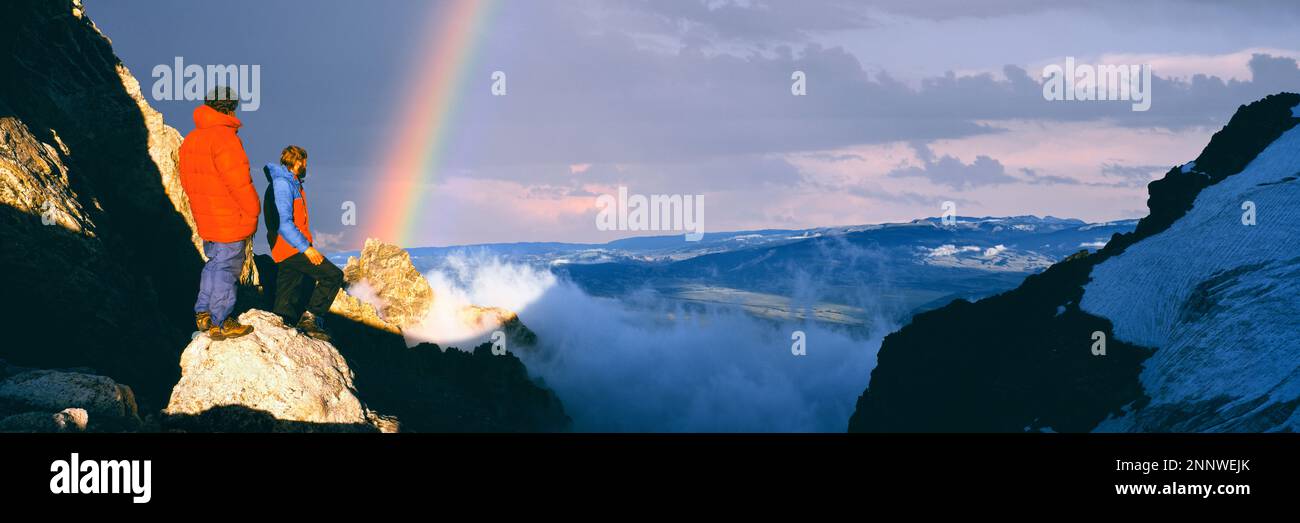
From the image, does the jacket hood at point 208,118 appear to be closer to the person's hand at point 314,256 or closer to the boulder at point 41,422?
the person's hand at point 314,256

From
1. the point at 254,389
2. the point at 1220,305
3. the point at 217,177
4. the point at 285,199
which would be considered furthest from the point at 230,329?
the point at 1220,305

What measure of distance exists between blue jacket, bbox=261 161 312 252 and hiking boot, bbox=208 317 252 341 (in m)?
2.30

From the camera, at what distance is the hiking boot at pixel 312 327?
21.1 m

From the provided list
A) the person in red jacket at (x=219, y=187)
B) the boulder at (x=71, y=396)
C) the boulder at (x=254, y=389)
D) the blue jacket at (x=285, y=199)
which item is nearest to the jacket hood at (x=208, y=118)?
the person in red jacket at (x=219, y=187)

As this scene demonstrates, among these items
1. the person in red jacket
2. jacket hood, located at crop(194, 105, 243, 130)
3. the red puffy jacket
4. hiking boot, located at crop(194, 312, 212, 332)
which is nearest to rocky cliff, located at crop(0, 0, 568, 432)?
hiking boot, located at crop(194, 312, 212, 332)

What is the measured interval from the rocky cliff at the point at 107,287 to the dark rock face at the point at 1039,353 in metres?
30.8

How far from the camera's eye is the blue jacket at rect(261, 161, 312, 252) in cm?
1557

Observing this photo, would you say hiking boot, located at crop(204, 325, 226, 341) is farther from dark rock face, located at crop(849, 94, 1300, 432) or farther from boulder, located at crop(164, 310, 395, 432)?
A: dark rock face, located at crop(849, 94, 1300, 432)

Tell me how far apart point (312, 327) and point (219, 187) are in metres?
7.67

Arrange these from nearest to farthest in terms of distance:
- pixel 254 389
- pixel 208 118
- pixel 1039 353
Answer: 1. pixel 208 118
2. pixel 254 389
3. pixel 1039 353

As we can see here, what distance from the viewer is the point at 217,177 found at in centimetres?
1445

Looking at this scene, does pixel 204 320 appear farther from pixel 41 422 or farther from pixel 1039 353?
pixel 1039 353
